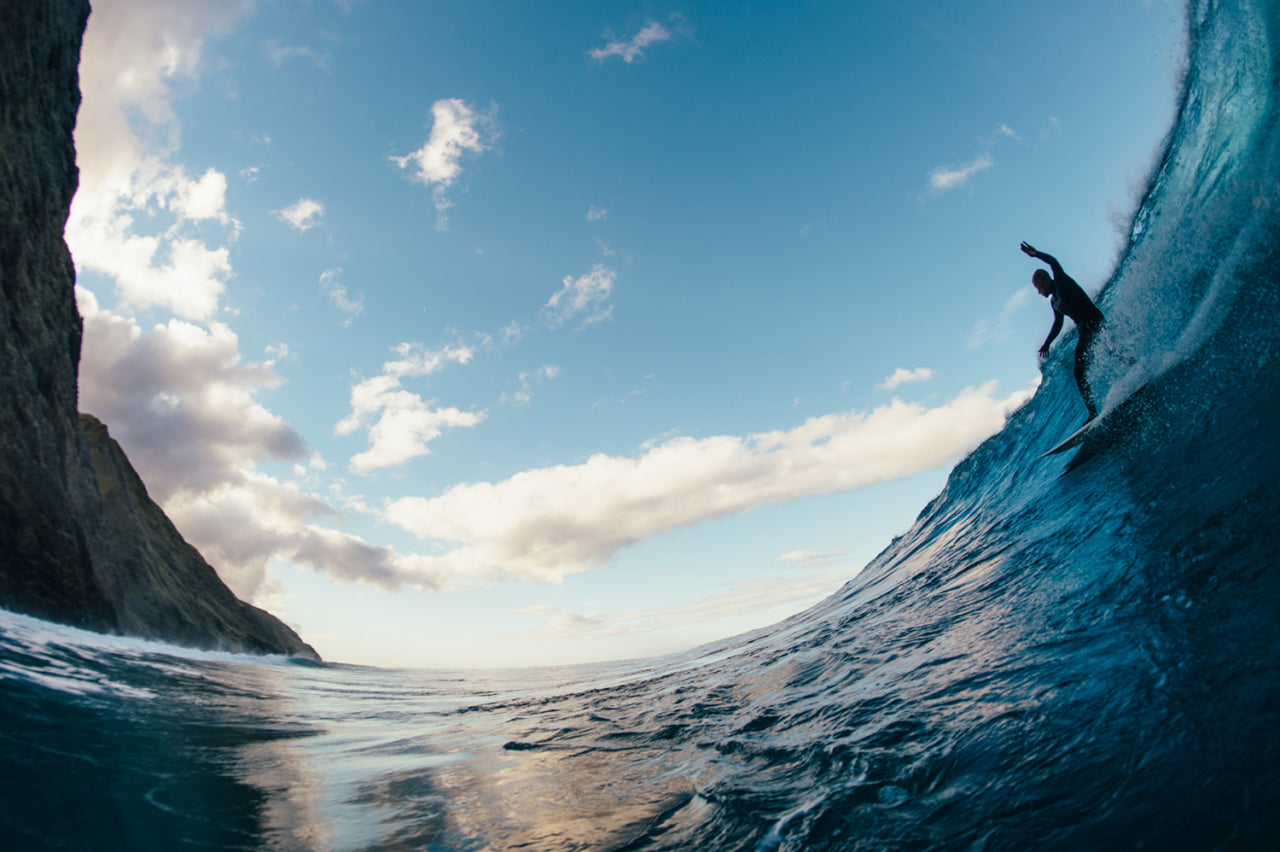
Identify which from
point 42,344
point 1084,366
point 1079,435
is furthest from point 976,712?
point 42,344

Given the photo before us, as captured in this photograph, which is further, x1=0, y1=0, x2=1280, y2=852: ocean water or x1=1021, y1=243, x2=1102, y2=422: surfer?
x1=1021, y1=243, x2=1102, y2=422: surfer

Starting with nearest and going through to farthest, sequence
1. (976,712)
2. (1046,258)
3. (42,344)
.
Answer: (976,712) → (1046,258) → (42,344)

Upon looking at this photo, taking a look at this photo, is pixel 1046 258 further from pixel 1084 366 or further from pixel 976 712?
pixel 976 712

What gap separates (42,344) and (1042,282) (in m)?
15.1

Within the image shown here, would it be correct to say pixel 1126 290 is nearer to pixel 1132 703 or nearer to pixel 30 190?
pixel 1132 703

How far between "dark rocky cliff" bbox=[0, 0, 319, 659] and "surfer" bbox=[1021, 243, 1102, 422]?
14.1 m

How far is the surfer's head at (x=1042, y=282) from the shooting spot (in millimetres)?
6395

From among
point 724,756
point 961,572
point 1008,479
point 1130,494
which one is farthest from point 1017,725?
point 1008,479

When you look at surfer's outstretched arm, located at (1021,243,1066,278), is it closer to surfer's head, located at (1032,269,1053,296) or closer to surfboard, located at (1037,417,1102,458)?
surfer's head, located at (1032,269,1053,296)

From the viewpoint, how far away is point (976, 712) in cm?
271

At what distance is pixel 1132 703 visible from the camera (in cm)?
223

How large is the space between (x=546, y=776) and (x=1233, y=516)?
444 centimetres

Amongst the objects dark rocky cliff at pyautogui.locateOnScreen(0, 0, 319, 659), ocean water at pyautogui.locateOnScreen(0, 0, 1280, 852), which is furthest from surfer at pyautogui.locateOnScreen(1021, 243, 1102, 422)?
dark rocky cliff at pyautogui.locateOnScreen(0, 0, 319, 659)

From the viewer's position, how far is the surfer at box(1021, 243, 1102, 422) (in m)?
6.27
